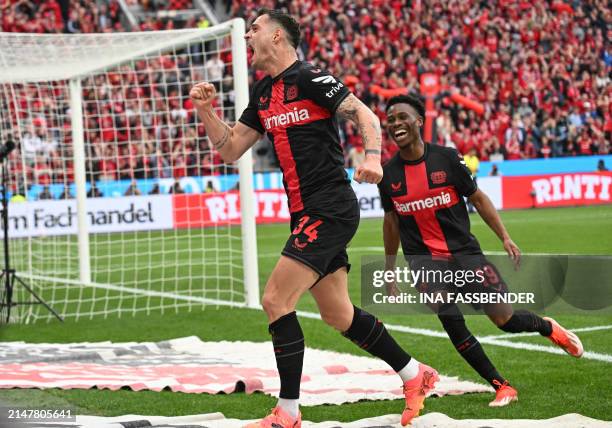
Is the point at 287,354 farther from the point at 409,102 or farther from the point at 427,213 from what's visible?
the point at 409,102

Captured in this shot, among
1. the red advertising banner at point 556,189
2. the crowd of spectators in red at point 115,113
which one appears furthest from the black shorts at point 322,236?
the red advertising banner at point 556,189

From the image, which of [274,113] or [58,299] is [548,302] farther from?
[58,299]

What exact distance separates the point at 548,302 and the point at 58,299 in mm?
8139

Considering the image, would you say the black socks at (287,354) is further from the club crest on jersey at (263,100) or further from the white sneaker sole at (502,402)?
the white sneaker sole at (502,402)

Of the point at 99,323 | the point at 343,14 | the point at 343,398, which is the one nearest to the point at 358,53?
the point at 343,14

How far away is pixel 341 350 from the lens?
840 cm

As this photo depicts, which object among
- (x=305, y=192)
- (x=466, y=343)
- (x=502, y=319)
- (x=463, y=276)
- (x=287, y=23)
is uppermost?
(x=287, y=23)

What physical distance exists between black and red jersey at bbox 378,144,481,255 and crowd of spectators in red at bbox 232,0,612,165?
72.4 feet

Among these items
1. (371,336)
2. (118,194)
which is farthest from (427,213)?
(118,194)

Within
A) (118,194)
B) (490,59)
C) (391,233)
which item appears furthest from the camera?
(490,59)

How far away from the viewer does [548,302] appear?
21.9ft

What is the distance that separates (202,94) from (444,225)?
5.66 feet

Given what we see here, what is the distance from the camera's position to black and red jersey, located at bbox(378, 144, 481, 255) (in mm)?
6078

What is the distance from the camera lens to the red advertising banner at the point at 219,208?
20.8m
